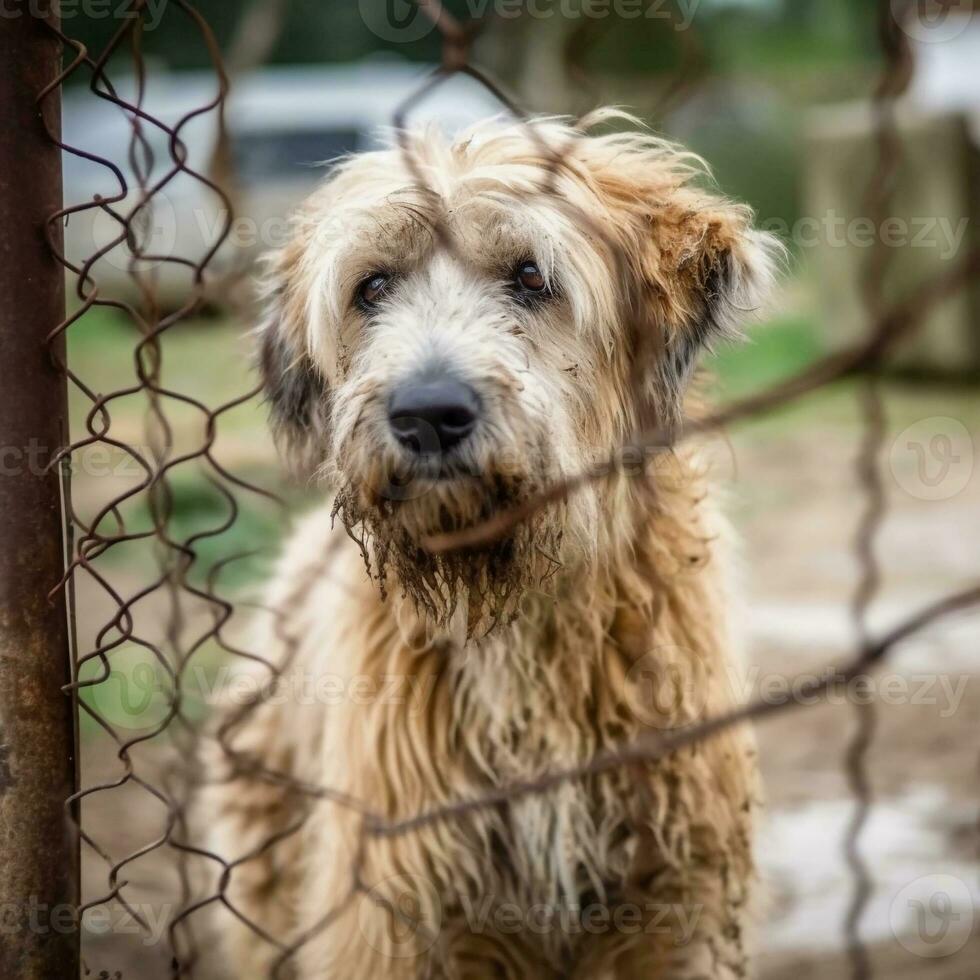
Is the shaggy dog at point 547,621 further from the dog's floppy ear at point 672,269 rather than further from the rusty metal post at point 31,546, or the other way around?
the rusty metal post at point 31,546

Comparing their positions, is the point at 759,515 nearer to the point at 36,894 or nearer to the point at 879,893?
the point at 879,893

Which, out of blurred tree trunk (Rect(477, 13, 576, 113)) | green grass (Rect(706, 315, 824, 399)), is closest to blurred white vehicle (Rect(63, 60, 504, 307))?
blurred tree trunk (Rect(477, 13, 576, 113))

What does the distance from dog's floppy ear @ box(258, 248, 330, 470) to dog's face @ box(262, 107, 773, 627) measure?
8cm

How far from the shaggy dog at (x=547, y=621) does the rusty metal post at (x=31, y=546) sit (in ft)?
1.72

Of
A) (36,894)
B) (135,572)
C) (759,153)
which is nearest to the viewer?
(36,894)

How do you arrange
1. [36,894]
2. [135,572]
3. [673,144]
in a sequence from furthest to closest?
[135,572] < [673,144] < [36,894]

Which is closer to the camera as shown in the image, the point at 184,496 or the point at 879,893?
the point at 879,893

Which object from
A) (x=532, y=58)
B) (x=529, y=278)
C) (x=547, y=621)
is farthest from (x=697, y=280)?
(x=532, y=58)

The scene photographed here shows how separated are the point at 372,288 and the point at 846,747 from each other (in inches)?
115

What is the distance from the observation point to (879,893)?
11.4ft

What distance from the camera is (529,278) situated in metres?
2.47

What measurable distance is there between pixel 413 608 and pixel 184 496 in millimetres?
5041

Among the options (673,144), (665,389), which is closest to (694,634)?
(665,389)

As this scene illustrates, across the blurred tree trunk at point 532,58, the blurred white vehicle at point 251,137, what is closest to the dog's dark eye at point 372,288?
the blurred white vehicle at point 251,137
